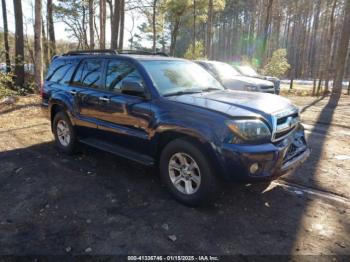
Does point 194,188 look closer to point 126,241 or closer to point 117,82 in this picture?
point 126,241

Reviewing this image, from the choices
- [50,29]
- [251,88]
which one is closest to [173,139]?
[251,88]

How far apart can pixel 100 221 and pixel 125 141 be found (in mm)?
1294

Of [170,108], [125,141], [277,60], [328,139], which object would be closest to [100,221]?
[125,141]

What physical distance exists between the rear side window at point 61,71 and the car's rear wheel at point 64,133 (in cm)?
66

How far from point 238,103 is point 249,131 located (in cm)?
55

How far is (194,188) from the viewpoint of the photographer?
11.8 feet

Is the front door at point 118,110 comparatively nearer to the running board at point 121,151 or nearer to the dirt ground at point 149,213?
the running board at point 121,151

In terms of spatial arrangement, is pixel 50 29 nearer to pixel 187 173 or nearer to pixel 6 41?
pixel 6 41

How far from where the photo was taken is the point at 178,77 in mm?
4363

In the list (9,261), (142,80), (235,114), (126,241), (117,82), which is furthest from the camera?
(117,82)

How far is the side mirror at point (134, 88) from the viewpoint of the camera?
3.90 m

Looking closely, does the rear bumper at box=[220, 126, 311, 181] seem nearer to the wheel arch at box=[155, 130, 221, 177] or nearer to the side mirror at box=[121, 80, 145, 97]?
the wheel arch at box=[155, 130, 221, 177]

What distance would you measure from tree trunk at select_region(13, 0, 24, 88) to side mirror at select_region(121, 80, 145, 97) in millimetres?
11108

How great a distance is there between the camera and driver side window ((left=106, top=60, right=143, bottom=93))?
424 cm
